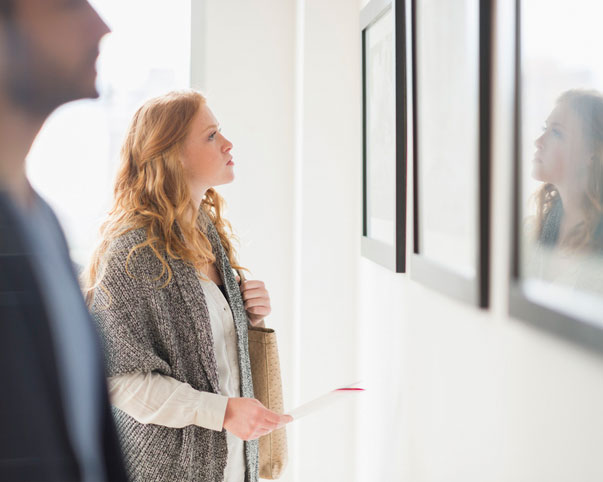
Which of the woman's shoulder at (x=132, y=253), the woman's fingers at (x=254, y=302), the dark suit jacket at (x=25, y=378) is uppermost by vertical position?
the dark suit jacket at (x=25, y=378)

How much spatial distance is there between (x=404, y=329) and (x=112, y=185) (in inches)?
30.2

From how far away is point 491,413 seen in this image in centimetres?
84

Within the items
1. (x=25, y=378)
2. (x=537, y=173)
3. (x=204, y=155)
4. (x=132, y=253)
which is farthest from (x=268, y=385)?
(x=25, y=378)

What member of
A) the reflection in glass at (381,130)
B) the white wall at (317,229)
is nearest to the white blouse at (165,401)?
the white wall at (317,229)

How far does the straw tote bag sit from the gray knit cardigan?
0.23 metres

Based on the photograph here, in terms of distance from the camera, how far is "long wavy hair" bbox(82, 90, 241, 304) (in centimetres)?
136

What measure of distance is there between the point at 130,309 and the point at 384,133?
72 centimetres

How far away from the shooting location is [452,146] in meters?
0.96

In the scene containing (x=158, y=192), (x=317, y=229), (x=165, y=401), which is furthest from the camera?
(x=317, y=229)

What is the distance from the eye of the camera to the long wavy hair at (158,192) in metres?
1.36

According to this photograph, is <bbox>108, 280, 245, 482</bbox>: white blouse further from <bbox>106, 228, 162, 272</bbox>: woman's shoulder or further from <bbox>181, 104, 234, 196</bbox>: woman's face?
<bbox>181, 104, 234, 196</bbox>: woman's face

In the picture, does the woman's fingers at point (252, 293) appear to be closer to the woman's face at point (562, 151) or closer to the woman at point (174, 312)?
the woman at point (174, 312)

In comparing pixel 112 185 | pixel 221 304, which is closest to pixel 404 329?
pixel 221 304

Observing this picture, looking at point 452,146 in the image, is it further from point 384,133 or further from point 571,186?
point 384,133
